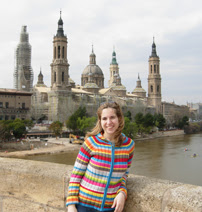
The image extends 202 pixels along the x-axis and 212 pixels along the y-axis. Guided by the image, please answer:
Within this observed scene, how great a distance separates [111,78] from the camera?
314 ft

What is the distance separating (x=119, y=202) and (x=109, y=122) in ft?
2.50

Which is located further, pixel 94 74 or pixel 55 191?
pixel 94 74

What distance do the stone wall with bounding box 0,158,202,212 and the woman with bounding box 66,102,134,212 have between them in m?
0.18

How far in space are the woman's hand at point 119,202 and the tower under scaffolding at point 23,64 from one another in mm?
66015

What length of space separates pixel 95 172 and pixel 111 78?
3684 inches

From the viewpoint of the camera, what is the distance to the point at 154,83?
3438 inches

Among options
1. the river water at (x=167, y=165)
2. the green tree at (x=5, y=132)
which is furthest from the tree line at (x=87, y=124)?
the river water at (x=167, y=165)

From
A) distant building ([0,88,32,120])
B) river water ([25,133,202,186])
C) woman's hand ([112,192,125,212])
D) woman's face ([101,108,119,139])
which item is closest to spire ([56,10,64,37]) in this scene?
distant building ([0,88,32,120])

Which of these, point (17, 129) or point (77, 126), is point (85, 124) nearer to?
point (77, 126)

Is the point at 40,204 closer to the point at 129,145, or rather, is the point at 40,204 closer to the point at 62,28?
the point at 129,145

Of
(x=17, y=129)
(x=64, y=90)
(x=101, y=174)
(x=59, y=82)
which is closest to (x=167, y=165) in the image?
(x=17, y=129)

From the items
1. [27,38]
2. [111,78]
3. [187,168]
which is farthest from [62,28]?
[187,168]

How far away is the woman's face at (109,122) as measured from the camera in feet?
9.39

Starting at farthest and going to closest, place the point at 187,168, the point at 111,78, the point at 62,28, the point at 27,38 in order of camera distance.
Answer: the point at 111,78, the point at 27,38, the point at 62,28, the point at 187,168
